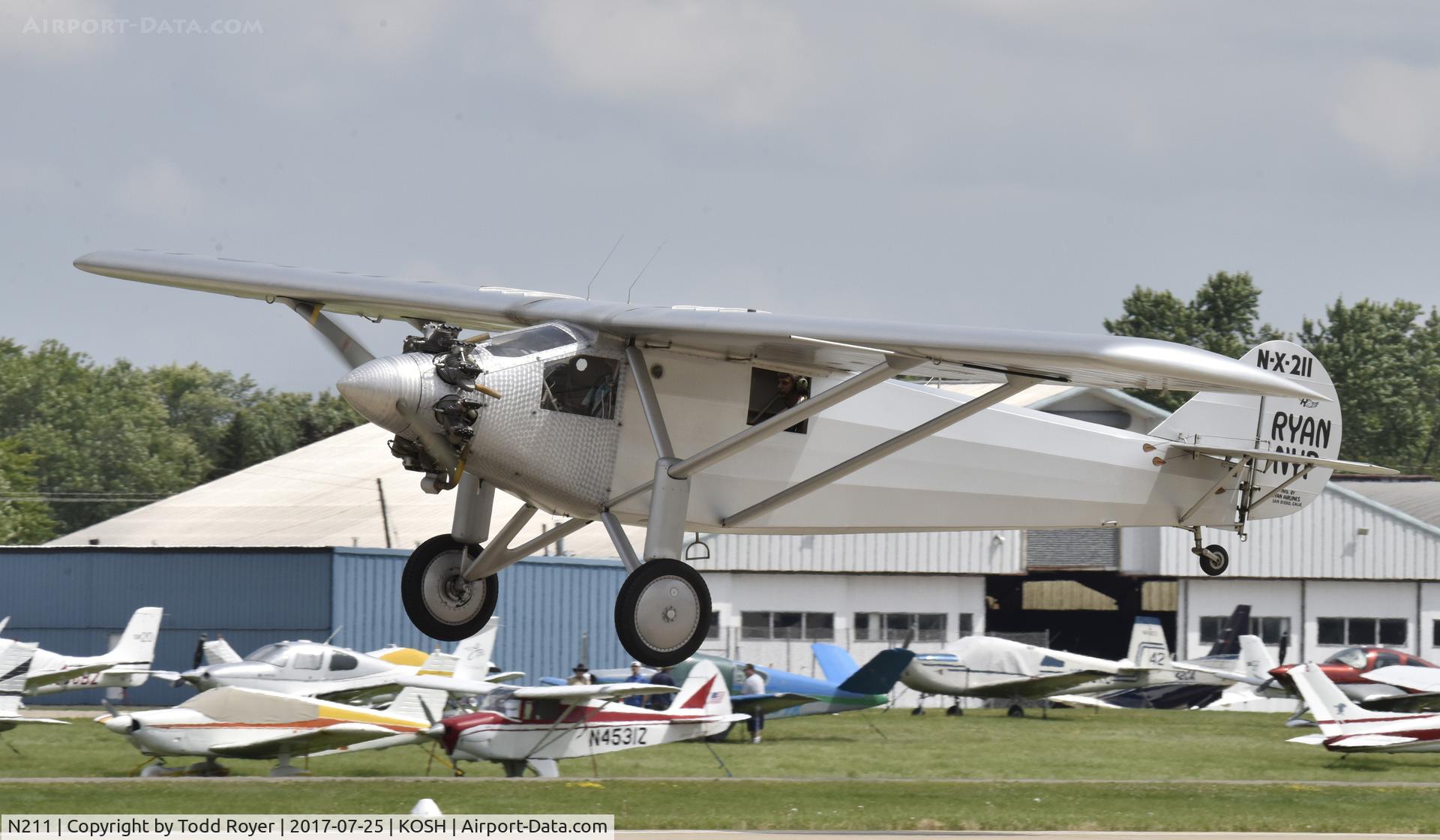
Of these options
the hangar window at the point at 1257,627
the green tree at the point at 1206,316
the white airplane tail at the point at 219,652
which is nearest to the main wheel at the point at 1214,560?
the white airplane tail at the point at 219,652

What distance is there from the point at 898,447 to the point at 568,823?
1550 cm

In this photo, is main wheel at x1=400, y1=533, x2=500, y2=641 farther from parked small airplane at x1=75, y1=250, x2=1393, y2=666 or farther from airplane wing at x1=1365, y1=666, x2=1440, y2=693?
airplane wing at x1=1365, y1=666, x2=1440, y2=693

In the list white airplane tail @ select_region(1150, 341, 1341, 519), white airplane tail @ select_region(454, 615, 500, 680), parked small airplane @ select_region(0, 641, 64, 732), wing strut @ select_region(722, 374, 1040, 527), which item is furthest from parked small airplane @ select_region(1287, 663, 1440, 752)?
parked small airplane @ select_region(0, 641, 64, 732)

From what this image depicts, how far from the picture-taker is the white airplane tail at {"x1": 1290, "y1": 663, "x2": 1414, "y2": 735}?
3656 centimetres

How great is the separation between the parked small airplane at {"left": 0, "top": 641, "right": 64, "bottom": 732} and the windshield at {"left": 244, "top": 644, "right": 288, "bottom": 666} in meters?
4.73

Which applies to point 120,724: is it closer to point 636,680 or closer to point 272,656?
point 272,656

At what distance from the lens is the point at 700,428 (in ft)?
42.8

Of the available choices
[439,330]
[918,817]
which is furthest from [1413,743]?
[439,330]

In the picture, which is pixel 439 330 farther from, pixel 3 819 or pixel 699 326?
pixel 3 819

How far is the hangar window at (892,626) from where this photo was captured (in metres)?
53.9

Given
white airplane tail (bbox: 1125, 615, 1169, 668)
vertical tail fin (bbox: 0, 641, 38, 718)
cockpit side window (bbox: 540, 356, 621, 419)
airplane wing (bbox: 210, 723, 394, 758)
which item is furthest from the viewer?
white airplane tail (bbox: 1125, 615, 1169, 668)

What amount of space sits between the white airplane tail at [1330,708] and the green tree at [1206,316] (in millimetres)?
78818

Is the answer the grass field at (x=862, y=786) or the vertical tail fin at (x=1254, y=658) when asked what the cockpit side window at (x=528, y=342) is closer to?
the grass field at (x=862, y=786)

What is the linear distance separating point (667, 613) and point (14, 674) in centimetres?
3119
